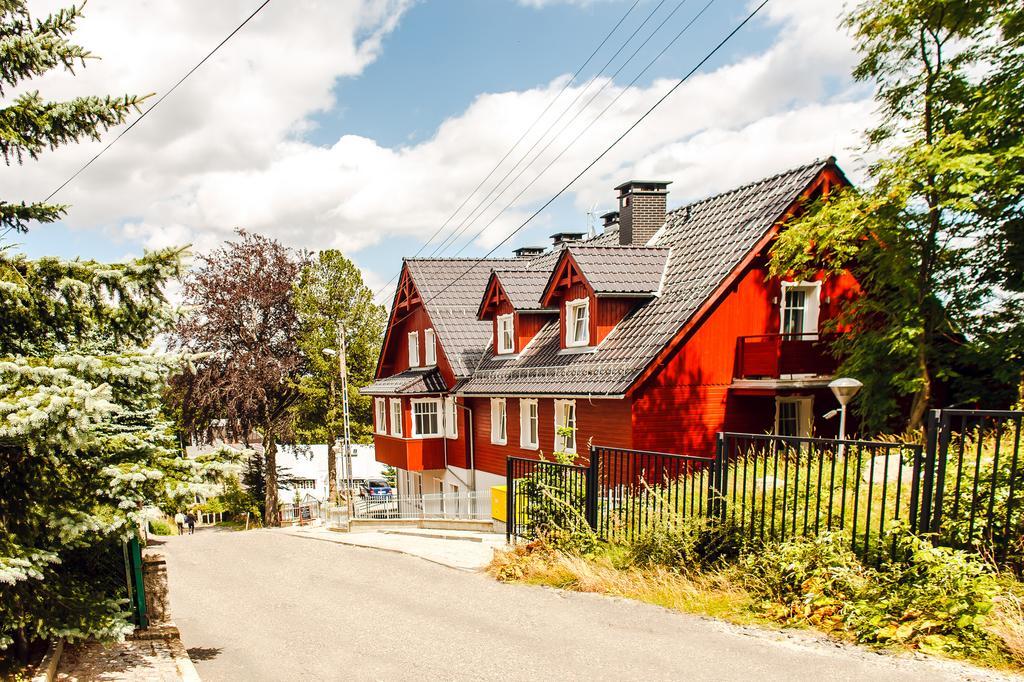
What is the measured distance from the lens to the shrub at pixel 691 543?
8594 millimetres

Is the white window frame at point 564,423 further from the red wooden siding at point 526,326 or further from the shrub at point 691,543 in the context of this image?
the shrub at point 691,543

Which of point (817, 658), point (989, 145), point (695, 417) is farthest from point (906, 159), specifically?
point (817, 658)

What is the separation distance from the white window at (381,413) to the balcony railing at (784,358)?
17962mm

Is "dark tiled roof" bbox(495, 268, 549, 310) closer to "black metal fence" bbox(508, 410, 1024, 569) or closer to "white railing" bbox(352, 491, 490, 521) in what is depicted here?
"white railing" bbox(352, 491, 490, 521)

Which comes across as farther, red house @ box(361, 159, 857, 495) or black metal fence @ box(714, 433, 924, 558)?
red house @ box(361, 159, 857, 495)

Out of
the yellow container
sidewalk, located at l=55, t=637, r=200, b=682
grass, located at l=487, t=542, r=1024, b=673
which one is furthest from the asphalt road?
the yellow container

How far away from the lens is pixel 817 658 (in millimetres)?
6363

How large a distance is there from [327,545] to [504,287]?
→ 30.9ft

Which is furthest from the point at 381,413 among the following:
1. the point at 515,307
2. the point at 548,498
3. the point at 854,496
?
the point at 854,496

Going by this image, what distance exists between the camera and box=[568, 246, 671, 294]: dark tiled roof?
19.2 m

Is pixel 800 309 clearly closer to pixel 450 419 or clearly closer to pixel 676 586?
pixel 676 586

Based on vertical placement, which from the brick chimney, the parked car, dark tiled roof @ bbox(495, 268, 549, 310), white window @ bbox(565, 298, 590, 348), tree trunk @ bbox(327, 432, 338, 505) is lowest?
the parked car

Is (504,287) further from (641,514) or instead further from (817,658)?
(817,658)

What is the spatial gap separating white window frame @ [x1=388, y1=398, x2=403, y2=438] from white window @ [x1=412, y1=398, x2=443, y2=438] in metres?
1.12
